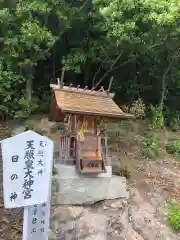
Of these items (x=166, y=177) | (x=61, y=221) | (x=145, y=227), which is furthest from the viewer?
(x=166, y=177)

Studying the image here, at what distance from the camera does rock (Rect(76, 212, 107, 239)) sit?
8453 mm

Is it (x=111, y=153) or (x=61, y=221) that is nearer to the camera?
(x=61, y=221)


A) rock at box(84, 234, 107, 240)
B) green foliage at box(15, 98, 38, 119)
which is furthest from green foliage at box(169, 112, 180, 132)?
rock at box(84, 234, 107, 240)

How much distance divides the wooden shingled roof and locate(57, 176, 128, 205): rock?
6.31 feet

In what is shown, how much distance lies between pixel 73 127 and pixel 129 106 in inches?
242

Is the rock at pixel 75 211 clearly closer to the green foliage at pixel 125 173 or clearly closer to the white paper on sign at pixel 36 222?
the green foliage at pixel 125 173

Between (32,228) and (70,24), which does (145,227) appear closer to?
(32,228)

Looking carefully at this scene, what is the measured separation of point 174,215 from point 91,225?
258 cm

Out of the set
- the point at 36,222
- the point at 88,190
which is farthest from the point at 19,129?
the point at 36,222

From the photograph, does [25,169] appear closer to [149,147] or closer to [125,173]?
[125,173]

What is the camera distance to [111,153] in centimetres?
1220

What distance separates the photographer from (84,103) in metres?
9.79

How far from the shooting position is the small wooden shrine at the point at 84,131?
9.63 meters

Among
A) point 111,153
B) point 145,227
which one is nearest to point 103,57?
point 111,153
